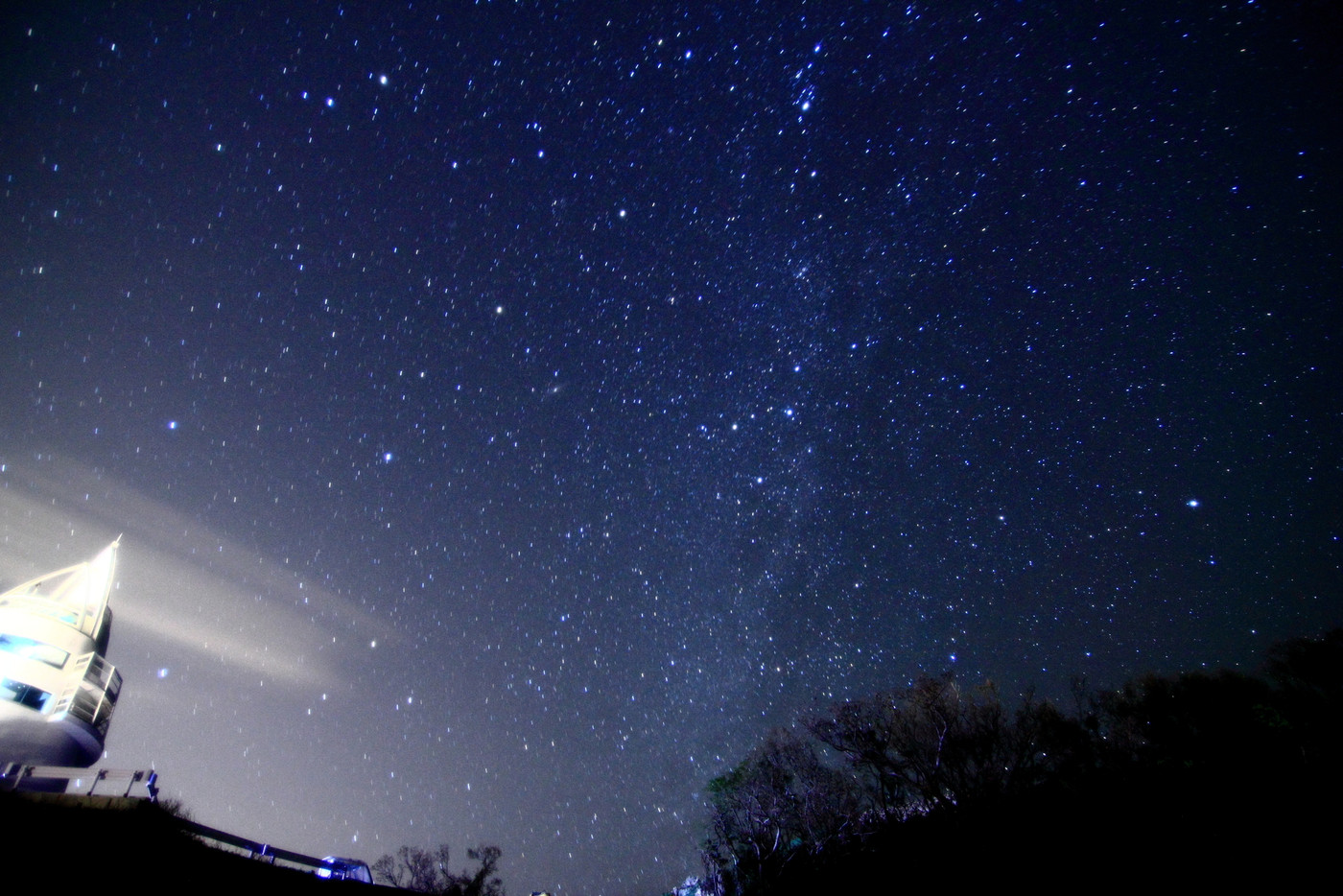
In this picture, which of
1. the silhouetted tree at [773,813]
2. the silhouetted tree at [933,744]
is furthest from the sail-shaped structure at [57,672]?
the silhouetted tree at [933,744]

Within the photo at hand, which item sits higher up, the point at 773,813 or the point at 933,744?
the point at 933,744

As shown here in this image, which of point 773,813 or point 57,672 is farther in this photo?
point 773,813

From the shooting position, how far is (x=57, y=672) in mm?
13242

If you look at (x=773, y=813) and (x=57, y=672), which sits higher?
(x=57, y=672)

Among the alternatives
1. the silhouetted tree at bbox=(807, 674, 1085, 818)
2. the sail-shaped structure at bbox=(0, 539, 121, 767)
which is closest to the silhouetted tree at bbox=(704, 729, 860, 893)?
the silhouetted tree at bbox=(807, 674, 1085, 818)

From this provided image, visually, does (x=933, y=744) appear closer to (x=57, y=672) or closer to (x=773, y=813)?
(x=773, y=813)

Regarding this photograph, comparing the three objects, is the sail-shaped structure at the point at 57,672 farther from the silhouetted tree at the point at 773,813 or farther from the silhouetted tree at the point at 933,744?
the silhouetted tree at the point at 933,744

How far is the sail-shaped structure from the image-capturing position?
1241cm

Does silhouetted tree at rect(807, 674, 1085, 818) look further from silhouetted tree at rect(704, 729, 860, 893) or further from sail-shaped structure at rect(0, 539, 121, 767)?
sail-shaped structure at rect(0, 539, 121, 767)

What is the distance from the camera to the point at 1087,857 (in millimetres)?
11477

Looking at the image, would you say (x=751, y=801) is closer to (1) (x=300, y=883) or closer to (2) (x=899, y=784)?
(2) (x=899, y=784)

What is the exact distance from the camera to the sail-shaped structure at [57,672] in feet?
40.7

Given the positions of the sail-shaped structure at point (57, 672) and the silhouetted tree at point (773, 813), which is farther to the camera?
the silhouetted tree at point (773, 813)

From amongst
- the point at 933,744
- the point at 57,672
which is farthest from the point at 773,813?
the point at 57,672
